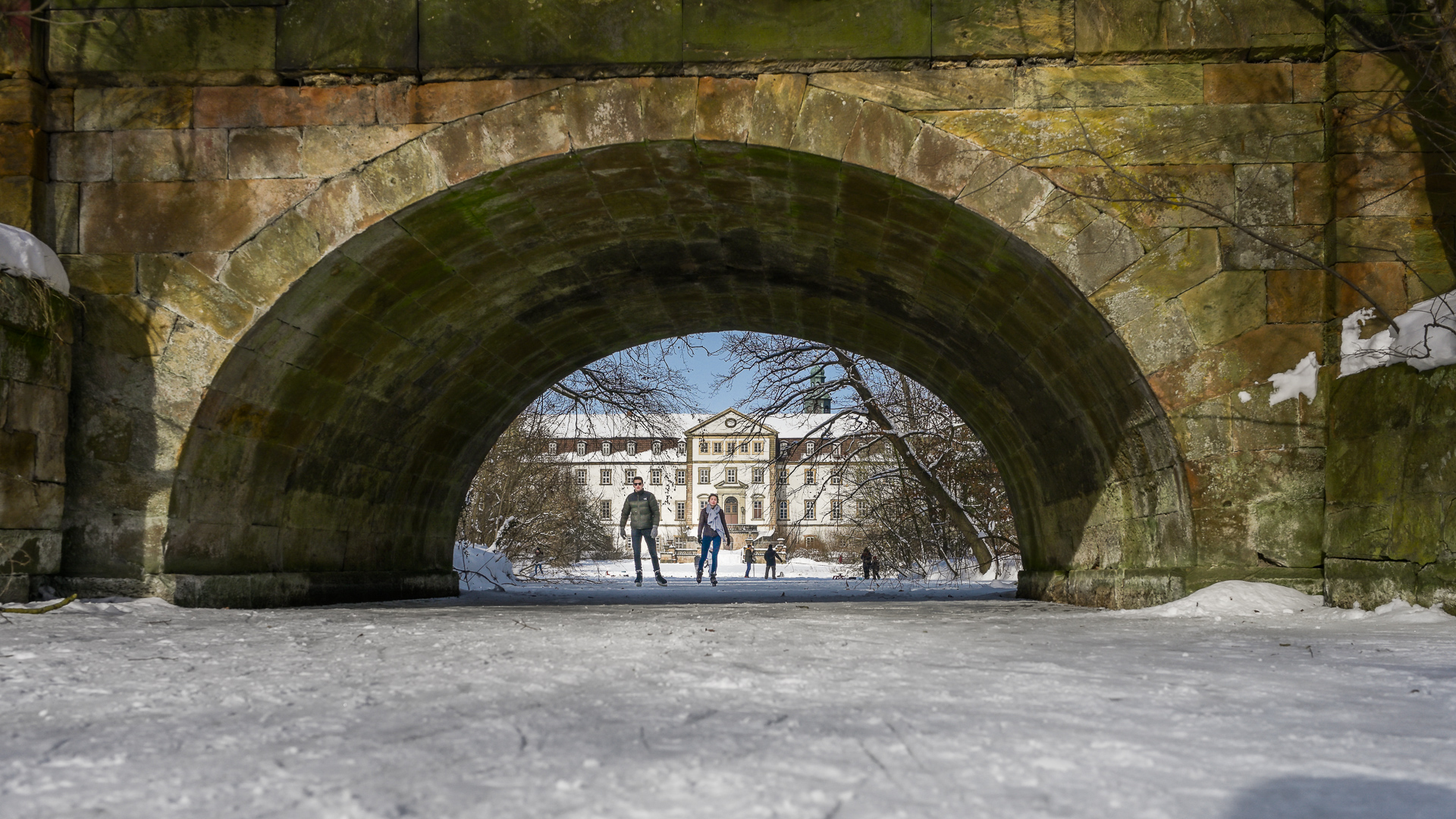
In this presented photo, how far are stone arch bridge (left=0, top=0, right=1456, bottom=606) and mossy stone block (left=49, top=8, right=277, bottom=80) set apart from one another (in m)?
0.02

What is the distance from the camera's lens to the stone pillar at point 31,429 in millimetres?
5238

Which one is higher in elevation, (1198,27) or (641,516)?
(1198,27)

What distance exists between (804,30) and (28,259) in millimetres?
4008

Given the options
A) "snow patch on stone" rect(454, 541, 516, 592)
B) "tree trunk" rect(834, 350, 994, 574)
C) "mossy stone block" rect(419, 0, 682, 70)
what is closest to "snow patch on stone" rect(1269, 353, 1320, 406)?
"mossy stone block" rect(419, 0, 682, 70)

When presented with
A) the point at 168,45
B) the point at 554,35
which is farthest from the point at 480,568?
the point at 554,35

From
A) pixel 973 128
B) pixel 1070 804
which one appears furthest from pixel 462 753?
pixel 973 128

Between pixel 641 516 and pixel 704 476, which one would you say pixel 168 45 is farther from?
pixel 704 476

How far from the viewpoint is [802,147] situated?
221 inches

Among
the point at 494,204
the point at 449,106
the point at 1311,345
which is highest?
the point at 449,106

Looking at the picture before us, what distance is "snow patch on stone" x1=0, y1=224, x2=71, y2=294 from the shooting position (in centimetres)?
523

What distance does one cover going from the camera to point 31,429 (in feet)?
17.6

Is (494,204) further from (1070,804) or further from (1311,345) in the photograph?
(1070,804)

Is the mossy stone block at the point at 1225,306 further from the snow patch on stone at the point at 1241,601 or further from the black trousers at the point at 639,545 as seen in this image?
the black trousers at the point at 639,545

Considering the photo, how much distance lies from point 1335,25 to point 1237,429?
2.10 metres
